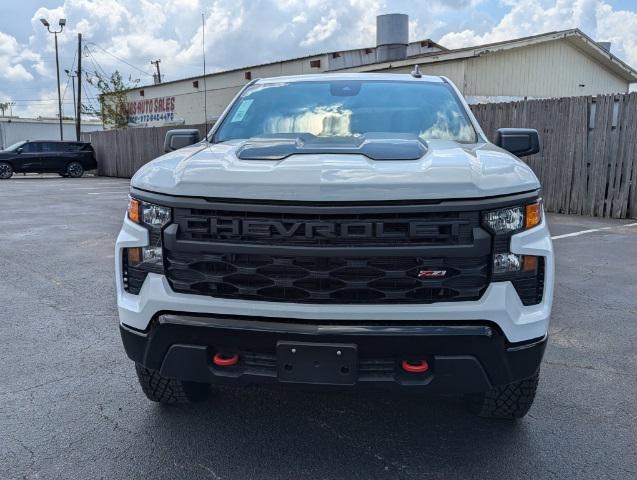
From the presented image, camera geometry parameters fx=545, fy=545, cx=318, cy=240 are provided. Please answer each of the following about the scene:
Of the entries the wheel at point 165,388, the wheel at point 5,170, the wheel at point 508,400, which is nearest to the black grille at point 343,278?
the wheel at point 508,400

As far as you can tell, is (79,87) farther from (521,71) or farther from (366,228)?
(366,228)

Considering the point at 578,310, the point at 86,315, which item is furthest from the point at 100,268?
the point at 578,310

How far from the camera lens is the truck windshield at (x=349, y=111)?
3.43 metres

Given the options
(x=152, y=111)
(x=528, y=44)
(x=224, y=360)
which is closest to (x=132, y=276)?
(x=224, y=360)

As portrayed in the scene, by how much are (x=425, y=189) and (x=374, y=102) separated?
1.76 metres

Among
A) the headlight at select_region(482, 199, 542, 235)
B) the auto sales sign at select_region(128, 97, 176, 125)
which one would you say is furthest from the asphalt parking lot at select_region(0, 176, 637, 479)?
the auto sales sign at select_region(128, 97, 176, 125)

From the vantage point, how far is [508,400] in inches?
106

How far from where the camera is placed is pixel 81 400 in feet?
10.3

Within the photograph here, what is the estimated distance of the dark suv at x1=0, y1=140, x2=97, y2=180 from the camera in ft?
75.1

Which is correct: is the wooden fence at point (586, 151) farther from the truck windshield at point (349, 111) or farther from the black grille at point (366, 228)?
the black grille at point (366, 228)

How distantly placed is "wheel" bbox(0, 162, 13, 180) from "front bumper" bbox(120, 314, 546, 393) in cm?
2417

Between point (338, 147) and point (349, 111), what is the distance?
120 centimetres

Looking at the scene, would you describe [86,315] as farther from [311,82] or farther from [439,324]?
[439,324]

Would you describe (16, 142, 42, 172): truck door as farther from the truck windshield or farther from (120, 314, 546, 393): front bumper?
(120, 314, 546, 393): front bumper
